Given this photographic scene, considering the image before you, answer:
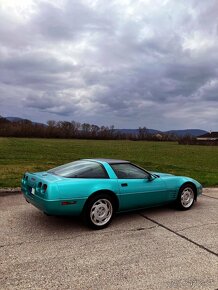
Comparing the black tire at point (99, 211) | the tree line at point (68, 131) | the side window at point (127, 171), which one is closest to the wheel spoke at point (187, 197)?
the side window at point (127, 171)

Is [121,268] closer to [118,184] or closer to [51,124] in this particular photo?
[118,184]

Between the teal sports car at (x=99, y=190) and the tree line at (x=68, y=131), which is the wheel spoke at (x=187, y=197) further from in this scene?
the tree line at (x=68, y=131)

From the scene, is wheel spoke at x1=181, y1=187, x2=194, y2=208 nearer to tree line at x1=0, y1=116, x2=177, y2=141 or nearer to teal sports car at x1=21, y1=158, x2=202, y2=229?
teal sports car at x1=21, y1=158, x2=202, y2=229

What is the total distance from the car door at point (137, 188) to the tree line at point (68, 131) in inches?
3874

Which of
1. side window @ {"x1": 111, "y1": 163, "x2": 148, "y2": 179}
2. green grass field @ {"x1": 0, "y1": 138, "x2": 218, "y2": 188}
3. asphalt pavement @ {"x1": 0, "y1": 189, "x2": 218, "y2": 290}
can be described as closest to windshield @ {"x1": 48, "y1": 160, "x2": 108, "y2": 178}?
side window @ {"x1": 111, "y1": 163, "x2": 148, "y2": 179}

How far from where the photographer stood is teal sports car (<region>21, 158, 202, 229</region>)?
192 inches

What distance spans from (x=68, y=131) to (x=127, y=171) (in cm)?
11361

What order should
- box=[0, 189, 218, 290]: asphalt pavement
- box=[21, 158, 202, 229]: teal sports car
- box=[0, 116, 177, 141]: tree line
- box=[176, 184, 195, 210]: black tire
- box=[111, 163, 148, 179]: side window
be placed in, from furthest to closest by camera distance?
box=[0, 116, 177, 141]: tree line
box=[176, 184, 195, 210]: black tire
box=[111, 163, 148, 179]: side window
box=[21, 158, 202, 229]: teal sports car
box=[0, 189, 218, 290]: asphalt pavement

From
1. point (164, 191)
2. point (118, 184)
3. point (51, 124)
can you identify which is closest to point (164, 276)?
point (118, 184)

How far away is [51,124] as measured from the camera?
12656 cm

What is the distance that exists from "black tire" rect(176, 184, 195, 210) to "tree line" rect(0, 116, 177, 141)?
9822 centimetres

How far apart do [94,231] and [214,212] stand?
9.56 feet

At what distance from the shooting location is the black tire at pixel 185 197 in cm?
645

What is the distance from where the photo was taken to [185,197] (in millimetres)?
6570
